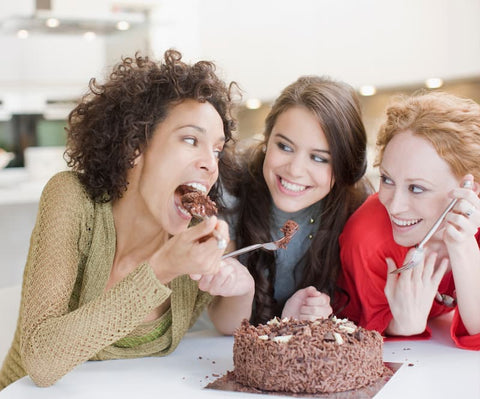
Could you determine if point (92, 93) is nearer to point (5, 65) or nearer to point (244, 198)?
point (244, 198)

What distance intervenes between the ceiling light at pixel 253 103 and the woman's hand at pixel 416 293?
3.25 metres

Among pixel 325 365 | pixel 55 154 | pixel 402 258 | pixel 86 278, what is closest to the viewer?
pixel 325 365

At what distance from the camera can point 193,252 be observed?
113 centimetres

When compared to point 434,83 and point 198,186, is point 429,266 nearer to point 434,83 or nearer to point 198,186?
point 198,186

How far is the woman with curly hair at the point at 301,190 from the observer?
167cm

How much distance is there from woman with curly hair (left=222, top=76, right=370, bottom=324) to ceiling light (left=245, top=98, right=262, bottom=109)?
9.15 feet

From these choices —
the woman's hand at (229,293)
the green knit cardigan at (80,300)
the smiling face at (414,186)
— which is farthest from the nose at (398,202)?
the green knit cardigan at (80,300)

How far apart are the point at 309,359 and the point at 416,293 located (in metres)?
0.40

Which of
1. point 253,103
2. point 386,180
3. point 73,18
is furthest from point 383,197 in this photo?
point 253,103

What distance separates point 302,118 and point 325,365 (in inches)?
28.5

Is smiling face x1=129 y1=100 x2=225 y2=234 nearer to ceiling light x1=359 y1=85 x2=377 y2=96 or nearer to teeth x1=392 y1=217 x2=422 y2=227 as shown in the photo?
teeth x1=392 y1=217 x2=422 y2=227

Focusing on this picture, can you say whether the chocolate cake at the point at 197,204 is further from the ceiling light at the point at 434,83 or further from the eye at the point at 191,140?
the ceiling light at the point at 434,83

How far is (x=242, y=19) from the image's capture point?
4.48 meters

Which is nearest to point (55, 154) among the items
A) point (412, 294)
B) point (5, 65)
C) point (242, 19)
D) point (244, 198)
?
point (5, 65)
